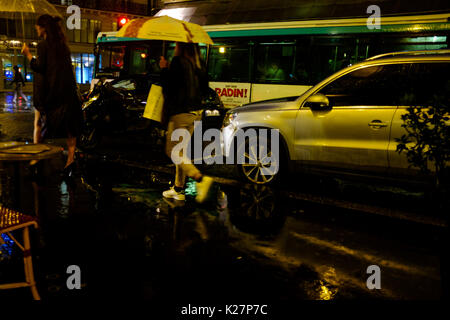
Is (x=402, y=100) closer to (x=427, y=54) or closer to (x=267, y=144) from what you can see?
(x=427, y=54)

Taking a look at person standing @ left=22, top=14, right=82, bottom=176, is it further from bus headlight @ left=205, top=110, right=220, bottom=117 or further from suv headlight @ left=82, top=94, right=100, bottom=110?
bus headlight @ left=205, top=110, right=220, bottom=117

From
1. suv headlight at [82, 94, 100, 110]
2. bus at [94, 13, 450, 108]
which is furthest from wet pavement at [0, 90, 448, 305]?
bus at [94, 13, 450, 108]

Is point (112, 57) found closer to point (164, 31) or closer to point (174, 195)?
point (164, 31)

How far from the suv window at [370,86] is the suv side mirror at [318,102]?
0.49 ft

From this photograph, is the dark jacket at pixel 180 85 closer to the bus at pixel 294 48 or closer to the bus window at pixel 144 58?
the bus at pixel 294 48

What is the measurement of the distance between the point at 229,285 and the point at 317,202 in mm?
2874

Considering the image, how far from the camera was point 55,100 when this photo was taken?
6.26 meters

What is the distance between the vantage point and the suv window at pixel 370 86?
219 inches

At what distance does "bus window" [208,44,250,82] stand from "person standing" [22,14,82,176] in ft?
27.6

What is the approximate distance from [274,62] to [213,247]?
1015 cm

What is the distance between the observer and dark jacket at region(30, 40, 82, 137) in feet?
19.9

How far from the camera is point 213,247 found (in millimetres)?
4246
